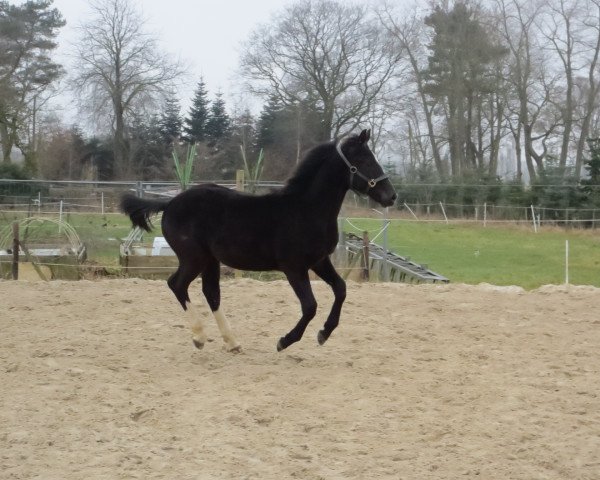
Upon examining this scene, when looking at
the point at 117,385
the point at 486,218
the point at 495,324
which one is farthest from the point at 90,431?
the point at 486,218

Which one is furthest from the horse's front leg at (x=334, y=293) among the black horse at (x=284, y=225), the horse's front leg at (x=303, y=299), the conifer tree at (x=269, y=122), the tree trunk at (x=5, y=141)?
the tree trunk at (x=5, y=141)

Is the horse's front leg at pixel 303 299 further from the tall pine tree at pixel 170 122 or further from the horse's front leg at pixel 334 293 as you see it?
the tall pine tree at pixel 170 122

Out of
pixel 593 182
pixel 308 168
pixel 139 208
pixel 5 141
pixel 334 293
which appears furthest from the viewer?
pixel 5 141

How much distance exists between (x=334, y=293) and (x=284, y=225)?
0.71 m

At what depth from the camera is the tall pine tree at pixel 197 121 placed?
38000 mm

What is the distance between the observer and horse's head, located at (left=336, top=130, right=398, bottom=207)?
20.6ft

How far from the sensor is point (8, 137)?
34469mm

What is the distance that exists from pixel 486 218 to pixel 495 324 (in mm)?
23004

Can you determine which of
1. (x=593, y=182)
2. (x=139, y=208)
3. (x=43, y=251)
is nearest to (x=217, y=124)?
(x=593, y=182)

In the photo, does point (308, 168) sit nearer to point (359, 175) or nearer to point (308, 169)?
point (308, 169)

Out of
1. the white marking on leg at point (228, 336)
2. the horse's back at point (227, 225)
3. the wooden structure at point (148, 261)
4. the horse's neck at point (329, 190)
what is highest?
the horse's neck at point (329, 190)

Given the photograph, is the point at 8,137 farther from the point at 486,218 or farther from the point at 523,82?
the point at 523,82

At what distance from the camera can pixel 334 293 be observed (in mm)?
6410

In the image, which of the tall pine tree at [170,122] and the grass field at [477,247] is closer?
the grass field at [477,247]
